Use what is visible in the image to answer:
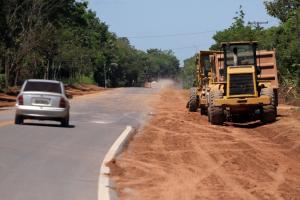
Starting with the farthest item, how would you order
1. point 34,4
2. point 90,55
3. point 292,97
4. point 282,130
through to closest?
1. point 90,55
2. point 34,4
3. point 292,97
4. point 282,130

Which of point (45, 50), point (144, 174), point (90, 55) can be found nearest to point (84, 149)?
point (144, 174)

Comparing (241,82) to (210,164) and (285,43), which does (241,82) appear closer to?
(210,164)

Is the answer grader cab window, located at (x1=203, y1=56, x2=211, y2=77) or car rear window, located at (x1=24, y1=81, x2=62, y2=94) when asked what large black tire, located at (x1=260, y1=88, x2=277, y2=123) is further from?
car rear window, located at (x1=24, y1=81, x2=62, y2=94)

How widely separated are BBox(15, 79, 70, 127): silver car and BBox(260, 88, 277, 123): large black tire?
7989 mm

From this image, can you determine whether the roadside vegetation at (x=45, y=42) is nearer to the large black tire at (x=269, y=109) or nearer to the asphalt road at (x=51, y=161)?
the large black tire at (x=269, y=109)

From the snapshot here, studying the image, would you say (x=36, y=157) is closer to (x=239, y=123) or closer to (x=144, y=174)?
(x=144, y=174)

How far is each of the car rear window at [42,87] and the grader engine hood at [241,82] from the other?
685cm

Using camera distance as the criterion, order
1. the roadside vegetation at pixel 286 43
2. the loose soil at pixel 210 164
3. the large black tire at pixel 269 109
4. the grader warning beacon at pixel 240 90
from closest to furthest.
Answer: the loose soil at pixel 210 164 → the grader warning beacon at pixel 240 90 → the large black tire at pixel 269 109 → the roadside vegetation at pixel 286 43

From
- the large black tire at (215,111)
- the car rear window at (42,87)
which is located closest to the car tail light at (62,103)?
the car rear window at (42,87)

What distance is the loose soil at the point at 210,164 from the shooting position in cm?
1132

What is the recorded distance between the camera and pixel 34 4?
186ft

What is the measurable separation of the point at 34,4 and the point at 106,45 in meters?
79.3

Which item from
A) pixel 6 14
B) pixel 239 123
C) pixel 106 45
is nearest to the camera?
pixel 239 123

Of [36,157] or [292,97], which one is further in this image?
[292,97]
